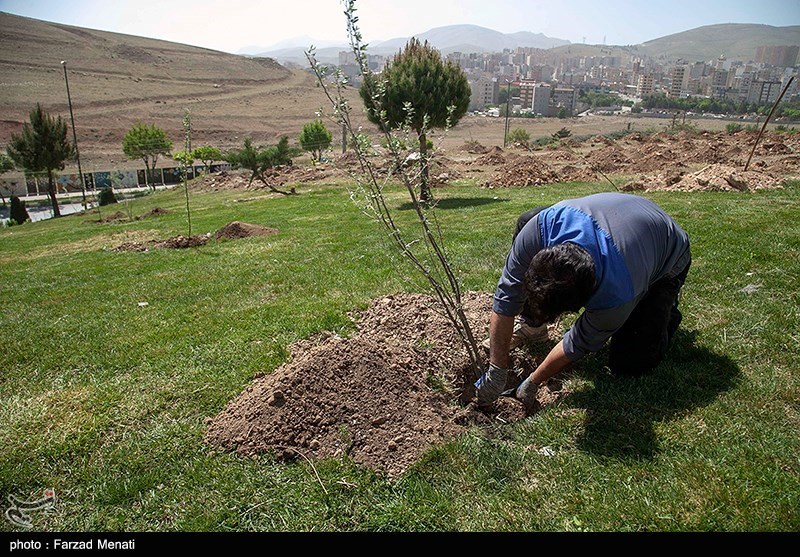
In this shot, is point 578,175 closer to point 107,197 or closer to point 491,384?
point 491,384

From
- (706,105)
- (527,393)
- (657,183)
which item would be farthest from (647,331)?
(706,105)

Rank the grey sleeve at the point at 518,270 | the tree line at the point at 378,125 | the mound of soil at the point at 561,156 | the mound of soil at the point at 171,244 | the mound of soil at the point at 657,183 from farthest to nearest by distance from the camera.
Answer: the mound of soil at the point at 561,156 < the mound of soil at the point at 657,183 < the mound of soil at the point at 171,244 < the tree line at the point at 378,125 < the grey sleeve at the point at 518,270

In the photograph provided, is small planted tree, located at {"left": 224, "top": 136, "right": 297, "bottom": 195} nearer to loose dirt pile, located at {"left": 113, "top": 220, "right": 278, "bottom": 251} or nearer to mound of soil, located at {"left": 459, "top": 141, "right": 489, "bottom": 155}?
loose dirt pile, located at {"left": 113, "top": 220, "right": 278, "bottom": 251}

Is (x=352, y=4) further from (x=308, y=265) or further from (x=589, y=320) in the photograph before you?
(x=308, y=265)

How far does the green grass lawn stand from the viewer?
236cm

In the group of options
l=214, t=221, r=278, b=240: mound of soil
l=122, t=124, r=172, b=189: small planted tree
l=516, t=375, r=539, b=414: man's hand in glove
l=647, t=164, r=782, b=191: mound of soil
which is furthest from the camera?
l=122, t=124, r=172, b=189: small planted tree

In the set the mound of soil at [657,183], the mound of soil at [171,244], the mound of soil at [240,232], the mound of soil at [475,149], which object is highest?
the mound of soil at [475,149]

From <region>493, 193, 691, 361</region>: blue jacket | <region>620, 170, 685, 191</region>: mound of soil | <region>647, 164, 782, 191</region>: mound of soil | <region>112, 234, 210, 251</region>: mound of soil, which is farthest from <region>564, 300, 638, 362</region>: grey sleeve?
<region>620, 170, 685, 191</region>: mound of soil

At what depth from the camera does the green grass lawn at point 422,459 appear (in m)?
2.36

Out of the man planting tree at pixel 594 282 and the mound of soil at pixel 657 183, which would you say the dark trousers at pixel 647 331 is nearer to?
the man planting tree at pixel 594 282

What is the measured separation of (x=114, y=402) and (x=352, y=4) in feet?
10.3

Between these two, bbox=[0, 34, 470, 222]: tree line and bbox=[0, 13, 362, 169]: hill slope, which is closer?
bbox=[0, 34, 470, 222]: tree line

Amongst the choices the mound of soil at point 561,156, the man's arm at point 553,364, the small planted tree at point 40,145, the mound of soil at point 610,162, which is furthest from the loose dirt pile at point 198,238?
the small planted tree at point 40,145
